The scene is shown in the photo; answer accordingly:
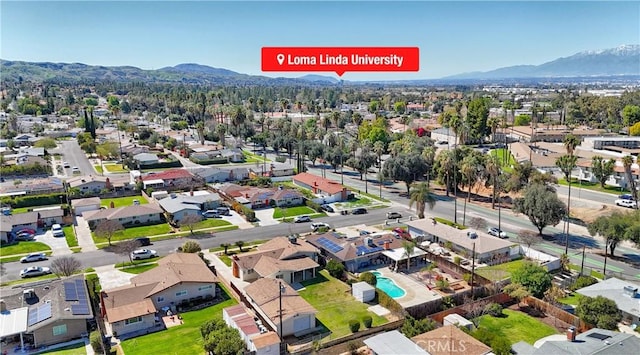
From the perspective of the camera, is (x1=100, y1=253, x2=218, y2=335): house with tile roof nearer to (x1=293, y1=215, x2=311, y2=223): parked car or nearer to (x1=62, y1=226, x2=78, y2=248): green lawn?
(x1=62, y1=226, x2=78, y2=248): green lawn

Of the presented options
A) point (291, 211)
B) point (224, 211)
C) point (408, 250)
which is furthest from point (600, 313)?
point (224, 211)

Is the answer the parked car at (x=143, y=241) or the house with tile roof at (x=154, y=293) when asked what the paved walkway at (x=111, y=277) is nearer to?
the house with tile roof at (x=154, y=293)

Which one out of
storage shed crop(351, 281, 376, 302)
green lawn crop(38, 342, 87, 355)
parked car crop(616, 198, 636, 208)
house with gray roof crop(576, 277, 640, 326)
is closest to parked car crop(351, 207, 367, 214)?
storage shed crop(351, 281, 376, 302)

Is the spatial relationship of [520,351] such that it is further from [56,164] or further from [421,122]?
[421,122]

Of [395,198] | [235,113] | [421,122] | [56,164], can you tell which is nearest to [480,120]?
[421,122]

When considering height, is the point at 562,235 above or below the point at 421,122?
below

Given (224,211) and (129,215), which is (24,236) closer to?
(129,215)
